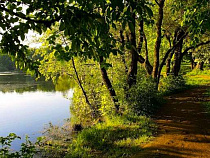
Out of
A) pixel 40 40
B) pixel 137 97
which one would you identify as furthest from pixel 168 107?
pixel 40 40

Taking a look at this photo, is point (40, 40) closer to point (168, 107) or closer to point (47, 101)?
point (168, 107)

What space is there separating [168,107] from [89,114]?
17.5ft

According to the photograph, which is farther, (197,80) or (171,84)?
(197,80)

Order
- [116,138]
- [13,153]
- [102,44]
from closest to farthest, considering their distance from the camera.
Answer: [102,44] → [13,153] → [116,138]

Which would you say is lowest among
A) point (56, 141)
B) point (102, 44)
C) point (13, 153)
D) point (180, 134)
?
point (56, 141)

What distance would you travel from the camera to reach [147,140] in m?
7.12

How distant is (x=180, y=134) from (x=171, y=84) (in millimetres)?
9129

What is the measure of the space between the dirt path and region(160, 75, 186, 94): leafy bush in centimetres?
443

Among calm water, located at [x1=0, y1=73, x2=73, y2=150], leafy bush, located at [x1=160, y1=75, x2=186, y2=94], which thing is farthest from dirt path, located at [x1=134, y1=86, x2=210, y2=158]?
calm water, located at [x1=0, y1=73, x2=73, y2=150]

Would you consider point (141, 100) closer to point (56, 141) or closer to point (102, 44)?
point (56, 141)

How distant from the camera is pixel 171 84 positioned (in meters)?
16.2

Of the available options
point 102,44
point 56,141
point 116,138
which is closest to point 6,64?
point 56,141

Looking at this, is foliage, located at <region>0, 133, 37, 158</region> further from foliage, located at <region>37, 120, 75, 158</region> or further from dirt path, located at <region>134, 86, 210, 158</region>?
dirt path, located at <region>134, 86, 210, 158</region>

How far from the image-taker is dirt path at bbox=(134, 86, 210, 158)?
6145 mm
